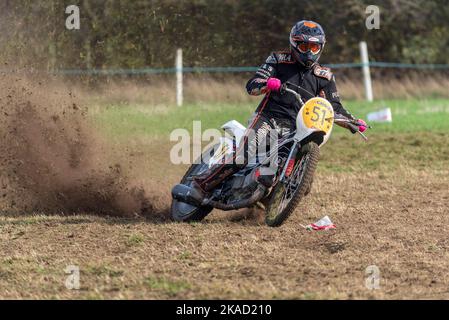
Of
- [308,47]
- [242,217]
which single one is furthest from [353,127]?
[242,217]

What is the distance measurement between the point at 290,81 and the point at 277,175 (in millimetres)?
1047

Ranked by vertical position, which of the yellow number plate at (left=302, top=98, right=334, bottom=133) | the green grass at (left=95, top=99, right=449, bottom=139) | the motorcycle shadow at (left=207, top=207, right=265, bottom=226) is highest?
the yellow number plate at (left=302, top=98, right=334, bottom=133)

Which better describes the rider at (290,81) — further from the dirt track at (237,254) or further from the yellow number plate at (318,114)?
the dirt track at (237,254)

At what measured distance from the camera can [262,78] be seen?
383 inches

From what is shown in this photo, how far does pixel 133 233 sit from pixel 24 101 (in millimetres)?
3828

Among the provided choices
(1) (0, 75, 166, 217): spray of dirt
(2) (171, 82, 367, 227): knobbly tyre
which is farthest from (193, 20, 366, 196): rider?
(1) (0, 75, 166, 217): spray of dirt

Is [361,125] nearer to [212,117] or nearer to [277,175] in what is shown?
[277,175]

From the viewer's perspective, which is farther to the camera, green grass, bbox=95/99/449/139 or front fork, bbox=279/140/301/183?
green grass, bbox=95/99/449/139

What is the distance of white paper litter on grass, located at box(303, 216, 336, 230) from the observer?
9.44 m

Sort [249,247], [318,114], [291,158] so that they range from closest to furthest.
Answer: [249,247] → [318,114] → [291,158]

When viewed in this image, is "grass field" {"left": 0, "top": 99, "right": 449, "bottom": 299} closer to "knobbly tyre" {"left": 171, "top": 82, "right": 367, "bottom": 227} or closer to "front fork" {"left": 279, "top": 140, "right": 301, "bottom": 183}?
"knobbly tyre" {"left": 171, "top": 82, "right": 367, "bottom": 227}

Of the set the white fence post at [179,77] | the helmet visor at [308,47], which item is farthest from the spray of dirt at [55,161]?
the white fence post at [179,77]

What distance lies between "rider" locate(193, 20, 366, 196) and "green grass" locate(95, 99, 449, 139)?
192 inches

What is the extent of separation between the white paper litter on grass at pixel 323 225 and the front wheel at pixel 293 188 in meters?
0.30
